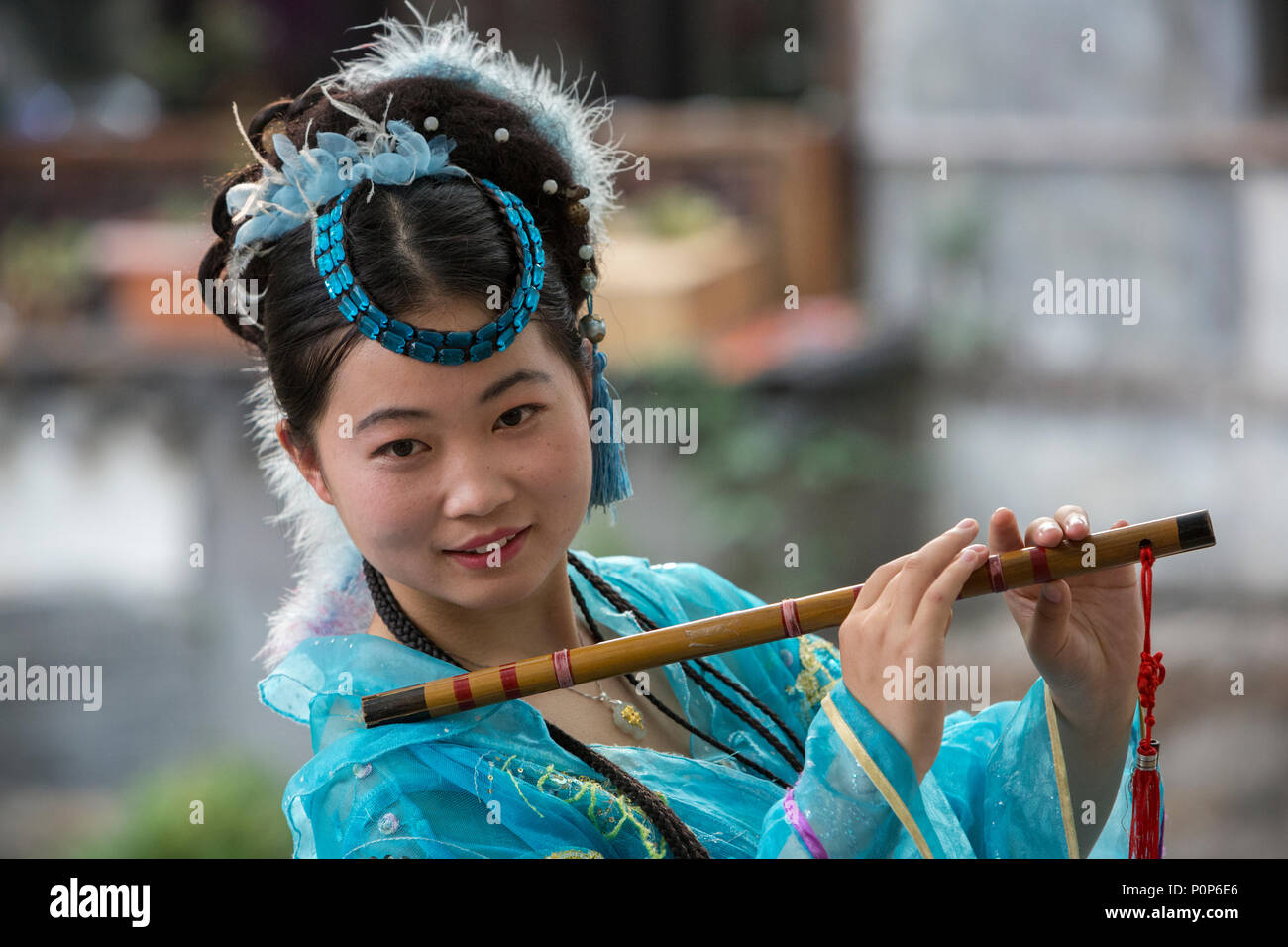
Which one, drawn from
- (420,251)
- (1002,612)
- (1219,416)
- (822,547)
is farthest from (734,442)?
(420,251)

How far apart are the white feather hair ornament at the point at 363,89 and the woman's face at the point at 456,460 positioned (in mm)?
278

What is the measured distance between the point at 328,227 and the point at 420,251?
0.13m

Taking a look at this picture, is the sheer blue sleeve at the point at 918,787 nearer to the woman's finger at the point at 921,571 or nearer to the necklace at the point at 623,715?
the woman's finger at the point at 921,571

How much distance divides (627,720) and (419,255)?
2.48 feet

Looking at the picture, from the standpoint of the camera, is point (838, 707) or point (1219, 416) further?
point (1219, 416)

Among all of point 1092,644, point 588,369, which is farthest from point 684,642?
point 1092,644

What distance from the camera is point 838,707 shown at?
1620 millimetres

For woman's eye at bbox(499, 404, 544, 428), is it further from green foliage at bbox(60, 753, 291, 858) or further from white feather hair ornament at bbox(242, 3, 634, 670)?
green foliage at bbox(60, 753, 291, 858)

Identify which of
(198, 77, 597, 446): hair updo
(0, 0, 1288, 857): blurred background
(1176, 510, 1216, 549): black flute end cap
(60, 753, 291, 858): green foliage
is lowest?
(60, 753, 291, 858): green foliage

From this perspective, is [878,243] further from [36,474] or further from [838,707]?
[838,707]

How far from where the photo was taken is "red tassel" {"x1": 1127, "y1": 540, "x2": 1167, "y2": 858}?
1.77 meters

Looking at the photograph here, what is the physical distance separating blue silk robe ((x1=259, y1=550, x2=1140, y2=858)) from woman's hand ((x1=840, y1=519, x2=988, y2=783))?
22mm

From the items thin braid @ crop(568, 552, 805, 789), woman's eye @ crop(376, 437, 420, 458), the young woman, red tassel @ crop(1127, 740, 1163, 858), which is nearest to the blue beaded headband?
the young woman

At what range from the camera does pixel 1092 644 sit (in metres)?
1.87
